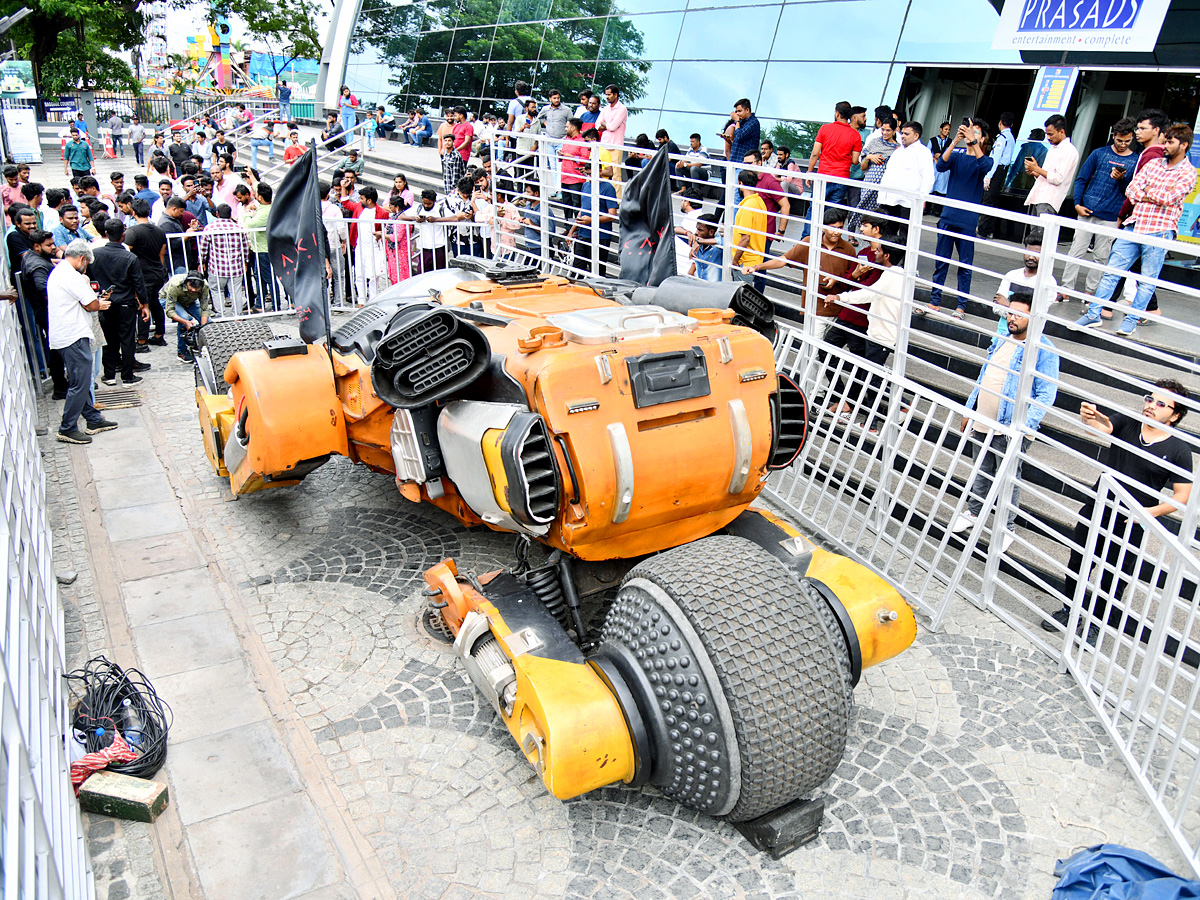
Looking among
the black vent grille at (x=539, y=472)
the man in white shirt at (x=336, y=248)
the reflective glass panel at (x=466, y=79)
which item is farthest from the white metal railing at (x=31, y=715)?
the reflective glass panel at (x=466, y=79)

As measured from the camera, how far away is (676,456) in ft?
14.9

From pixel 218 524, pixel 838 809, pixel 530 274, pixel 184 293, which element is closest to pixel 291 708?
pixel 218 524

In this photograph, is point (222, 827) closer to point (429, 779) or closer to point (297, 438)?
point (429, 779)

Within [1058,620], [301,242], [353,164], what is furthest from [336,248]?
[1058,620]

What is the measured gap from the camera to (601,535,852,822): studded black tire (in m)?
3.56

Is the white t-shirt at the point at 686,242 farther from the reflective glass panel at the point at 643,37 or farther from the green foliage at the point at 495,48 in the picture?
the green foliage at the point at 495,48

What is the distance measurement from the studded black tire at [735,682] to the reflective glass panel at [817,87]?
39.0 ft

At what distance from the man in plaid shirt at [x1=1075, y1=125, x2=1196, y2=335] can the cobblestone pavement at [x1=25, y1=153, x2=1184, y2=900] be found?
130 inches

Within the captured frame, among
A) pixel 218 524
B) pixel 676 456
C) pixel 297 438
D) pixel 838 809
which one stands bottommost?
pixel 218 524

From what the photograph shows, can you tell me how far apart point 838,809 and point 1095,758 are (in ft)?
4.79

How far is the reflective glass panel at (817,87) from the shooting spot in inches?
538

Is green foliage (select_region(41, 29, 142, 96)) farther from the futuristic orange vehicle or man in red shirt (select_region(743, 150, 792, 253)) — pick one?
the futuristic orange vehicle

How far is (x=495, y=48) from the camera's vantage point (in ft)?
78.5

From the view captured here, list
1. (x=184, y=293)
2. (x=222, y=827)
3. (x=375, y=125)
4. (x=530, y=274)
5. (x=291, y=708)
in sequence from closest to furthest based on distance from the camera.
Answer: (x=222, y=827) → (x=291, y=708) → (x=530, y=274) → (x=184, y=293) → (x=375, y=125)
